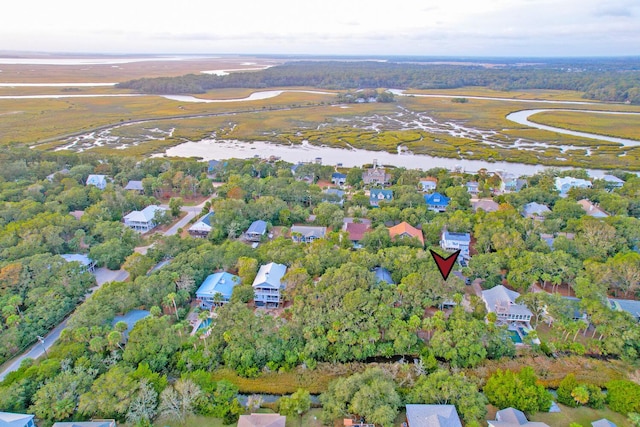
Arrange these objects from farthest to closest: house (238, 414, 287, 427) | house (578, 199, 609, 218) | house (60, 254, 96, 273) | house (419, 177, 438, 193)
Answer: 1. house (419, 177, 438, 193)
2. house (578, 199, 609, 218)
3. house (60, 254, 96, 273)
4. house (238, 414, 287, 427)

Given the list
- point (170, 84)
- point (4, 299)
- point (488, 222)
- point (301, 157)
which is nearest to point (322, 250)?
point (488, 222)

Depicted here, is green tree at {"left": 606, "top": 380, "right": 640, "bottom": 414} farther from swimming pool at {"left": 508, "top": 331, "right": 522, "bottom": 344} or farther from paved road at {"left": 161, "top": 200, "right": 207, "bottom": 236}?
paved road at {"left": 161, "top": 200, "right": 207, "bottom": 236}

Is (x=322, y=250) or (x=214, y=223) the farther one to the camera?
(x=214, y=223)

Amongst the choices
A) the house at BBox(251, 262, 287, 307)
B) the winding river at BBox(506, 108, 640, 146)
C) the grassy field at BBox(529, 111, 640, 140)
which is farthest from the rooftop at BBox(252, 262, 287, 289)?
Result: the grassy field at BBox(529, 111, 640, 140)

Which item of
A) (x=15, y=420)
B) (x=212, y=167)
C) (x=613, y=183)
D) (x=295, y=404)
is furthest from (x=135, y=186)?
(x=613, y=183)

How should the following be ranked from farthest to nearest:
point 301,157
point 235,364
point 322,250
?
point 301,157, point 322,250, point 235,364

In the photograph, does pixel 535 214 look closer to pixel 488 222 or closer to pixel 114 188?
pixel 488 222
